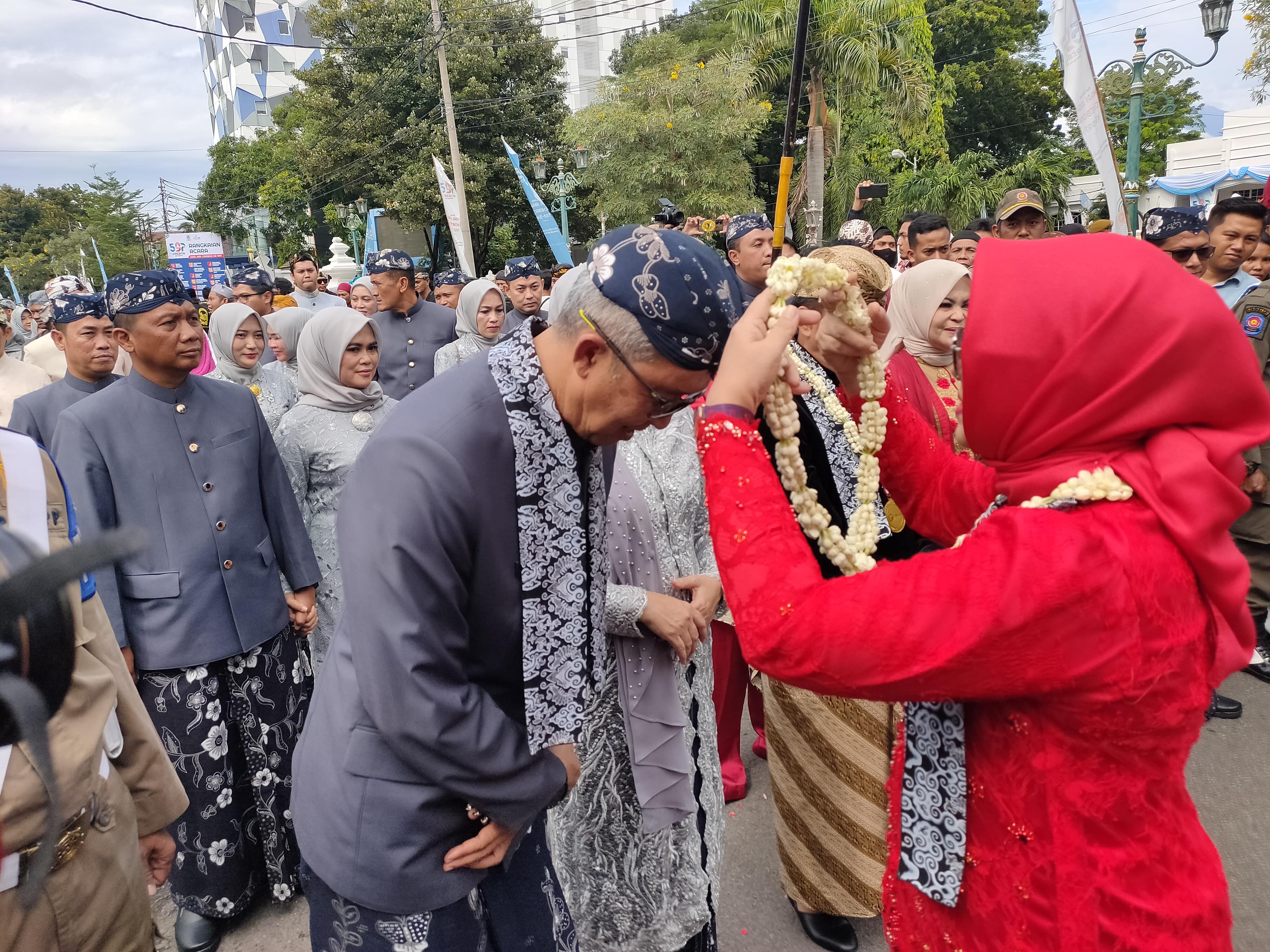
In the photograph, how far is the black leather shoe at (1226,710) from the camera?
398 centimetres

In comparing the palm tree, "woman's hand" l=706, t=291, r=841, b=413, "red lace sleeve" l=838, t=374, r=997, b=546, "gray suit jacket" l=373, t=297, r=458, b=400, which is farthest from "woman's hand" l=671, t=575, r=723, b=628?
the palm tree

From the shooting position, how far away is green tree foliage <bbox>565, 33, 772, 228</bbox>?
1912 centimetres

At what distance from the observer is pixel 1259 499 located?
432cm

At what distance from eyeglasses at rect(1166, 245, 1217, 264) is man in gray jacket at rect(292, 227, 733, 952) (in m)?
5.25

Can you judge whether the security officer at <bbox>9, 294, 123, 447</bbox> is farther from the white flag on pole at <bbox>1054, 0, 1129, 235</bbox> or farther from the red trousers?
the white flag on pole at <bbox>1054, 0, 1129, 235</bbox>

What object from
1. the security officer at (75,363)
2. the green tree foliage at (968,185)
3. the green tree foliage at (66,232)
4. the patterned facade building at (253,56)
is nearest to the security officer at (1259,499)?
the security officer at (75,363)

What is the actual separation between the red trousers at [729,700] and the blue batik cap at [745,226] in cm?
221

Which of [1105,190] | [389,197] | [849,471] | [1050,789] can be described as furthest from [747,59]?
[1050,789]

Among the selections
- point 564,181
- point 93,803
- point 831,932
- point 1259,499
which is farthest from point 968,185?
point 93,803

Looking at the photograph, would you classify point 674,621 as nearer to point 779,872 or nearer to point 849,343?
point 849,343

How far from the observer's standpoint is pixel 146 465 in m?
2.67

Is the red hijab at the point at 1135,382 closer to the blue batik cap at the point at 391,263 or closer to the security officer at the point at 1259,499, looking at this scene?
the security officer at the point at 1259,499

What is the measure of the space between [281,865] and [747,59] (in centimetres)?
1978

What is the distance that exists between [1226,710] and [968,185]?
62.1 ft
